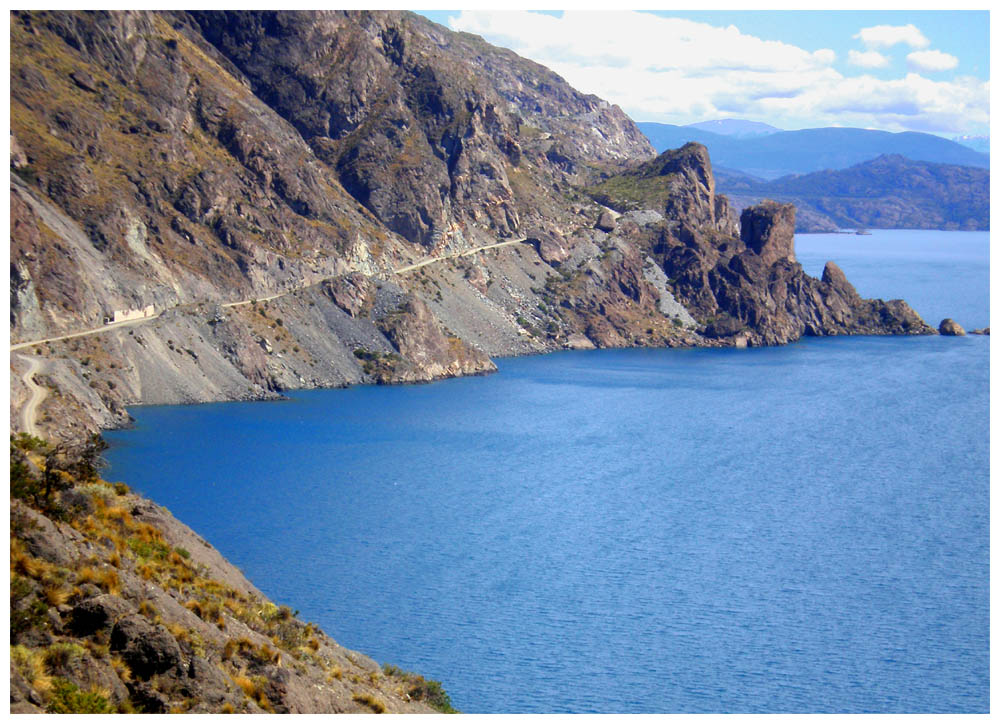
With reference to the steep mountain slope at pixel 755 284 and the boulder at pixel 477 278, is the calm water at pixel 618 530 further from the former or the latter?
the steep mountain slope at pixel 755 284

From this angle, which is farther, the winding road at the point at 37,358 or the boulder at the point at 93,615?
the winding road at the point at 37,358

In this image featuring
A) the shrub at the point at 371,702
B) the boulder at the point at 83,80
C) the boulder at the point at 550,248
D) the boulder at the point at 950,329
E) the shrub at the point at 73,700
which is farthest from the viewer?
the boulder at the point at 950,329

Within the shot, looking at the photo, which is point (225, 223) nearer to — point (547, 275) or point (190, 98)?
point (190, 98)

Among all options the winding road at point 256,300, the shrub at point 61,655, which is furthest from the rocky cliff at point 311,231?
the shrub at point 61,655

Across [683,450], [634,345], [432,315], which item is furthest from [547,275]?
[683,450]

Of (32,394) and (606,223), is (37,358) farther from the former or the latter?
(606,223)

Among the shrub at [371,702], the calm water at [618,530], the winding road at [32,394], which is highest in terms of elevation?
the winding road at [32,394]

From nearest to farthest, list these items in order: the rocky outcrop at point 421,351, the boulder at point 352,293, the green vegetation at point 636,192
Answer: the rocky outcrop at point 421,351
the boulder at point 352,293
the green vegetation at point 636,192

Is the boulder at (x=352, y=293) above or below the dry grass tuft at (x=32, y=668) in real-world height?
above

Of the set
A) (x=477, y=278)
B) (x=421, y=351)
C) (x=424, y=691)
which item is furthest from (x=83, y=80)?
(x=424, y=691)

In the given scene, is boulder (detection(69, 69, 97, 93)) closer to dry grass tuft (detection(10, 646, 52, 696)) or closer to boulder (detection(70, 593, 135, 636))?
boulder (detection(70, 593, 135, 636))
